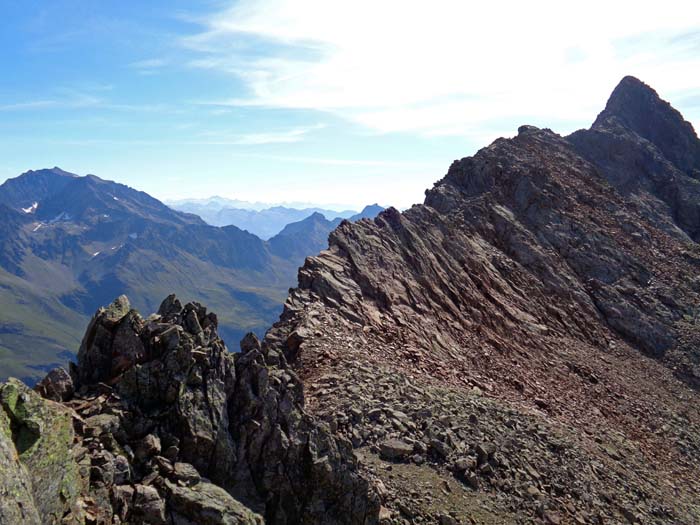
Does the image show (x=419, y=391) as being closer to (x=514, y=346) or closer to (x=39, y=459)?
(x=514, y=346)

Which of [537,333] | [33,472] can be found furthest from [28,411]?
[537,333]

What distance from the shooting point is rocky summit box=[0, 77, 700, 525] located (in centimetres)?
2056

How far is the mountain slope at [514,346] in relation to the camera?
1212 inches

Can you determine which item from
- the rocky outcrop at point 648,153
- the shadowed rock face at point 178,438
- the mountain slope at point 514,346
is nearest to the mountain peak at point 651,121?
the rocky outcrop at point 648,153

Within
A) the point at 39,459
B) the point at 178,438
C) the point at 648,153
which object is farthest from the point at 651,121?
the point at 39,459

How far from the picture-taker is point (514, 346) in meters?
53.9

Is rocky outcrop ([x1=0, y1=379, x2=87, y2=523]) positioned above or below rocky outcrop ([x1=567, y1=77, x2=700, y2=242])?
below

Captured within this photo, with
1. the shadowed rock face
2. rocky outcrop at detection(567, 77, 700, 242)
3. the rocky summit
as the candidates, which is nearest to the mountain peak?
rocky outcrop at detection(567, 77, 700, 242)

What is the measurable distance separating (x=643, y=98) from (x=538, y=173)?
67939 millimetres

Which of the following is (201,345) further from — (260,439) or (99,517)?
(99,517)

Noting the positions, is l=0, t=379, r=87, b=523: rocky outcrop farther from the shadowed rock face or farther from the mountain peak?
the mountain peak

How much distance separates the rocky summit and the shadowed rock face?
0.08 m

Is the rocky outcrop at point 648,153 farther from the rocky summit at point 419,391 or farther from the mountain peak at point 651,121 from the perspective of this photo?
the rocky summit at point 419,391

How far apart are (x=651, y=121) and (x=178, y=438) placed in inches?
5516
